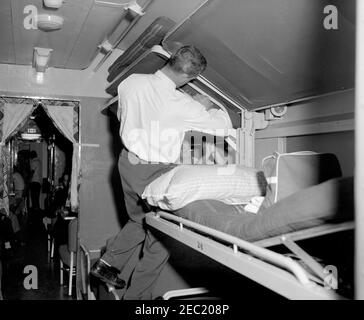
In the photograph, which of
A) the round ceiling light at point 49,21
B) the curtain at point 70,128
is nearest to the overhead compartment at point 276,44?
the round ceiling light at point 49,21

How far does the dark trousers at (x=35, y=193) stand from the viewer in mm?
10297

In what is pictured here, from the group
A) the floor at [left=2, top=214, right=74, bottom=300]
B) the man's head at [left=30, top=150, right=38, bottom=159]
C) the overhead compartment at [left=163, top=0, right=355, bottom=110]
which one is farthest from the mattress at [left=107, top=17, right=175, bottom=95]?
the man's head at [left=30, top=150, right=38, bottom=159]

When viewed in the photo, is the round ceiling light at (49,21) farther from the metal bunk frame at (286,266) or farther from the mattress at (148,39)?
the metal bunk frame at (286,266)

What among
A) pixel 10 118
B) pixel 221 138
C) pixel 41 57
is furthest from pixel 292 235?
pixel 10 118

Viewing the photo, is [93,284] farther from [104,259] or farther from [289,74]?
[289,74]

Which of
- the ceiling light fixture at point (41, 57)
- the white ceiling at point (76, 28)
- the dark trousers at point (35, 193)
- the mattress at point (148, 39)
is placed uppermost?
the white ceiling at point (76, 28)

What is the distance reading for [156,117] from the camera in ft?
8.36

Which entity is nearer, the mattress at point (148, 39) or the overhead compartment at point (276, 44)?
the overhead compartment at point (276, 44)

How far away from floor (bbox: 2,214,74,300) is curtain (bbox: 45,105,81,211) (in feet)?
3.70

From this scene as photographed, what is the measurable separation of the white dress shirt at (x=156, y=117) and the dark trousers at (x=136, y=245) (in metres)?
0.12

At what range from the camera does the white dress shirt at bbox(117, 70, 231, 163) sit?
2.52m

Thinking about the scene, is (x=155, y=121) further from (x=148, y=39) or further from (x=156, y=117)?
(x=148, y=39)

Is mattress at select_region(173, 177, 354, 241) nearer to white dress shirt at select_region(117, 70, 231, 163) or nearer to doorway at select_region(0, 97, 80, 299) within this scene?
white dress shirt at select_region(117, 70, 231, 163)

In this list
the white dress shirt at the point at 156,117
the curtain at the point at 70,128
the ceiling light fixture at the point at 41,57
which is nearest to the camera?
the white dress shirt at the point at 156,117
